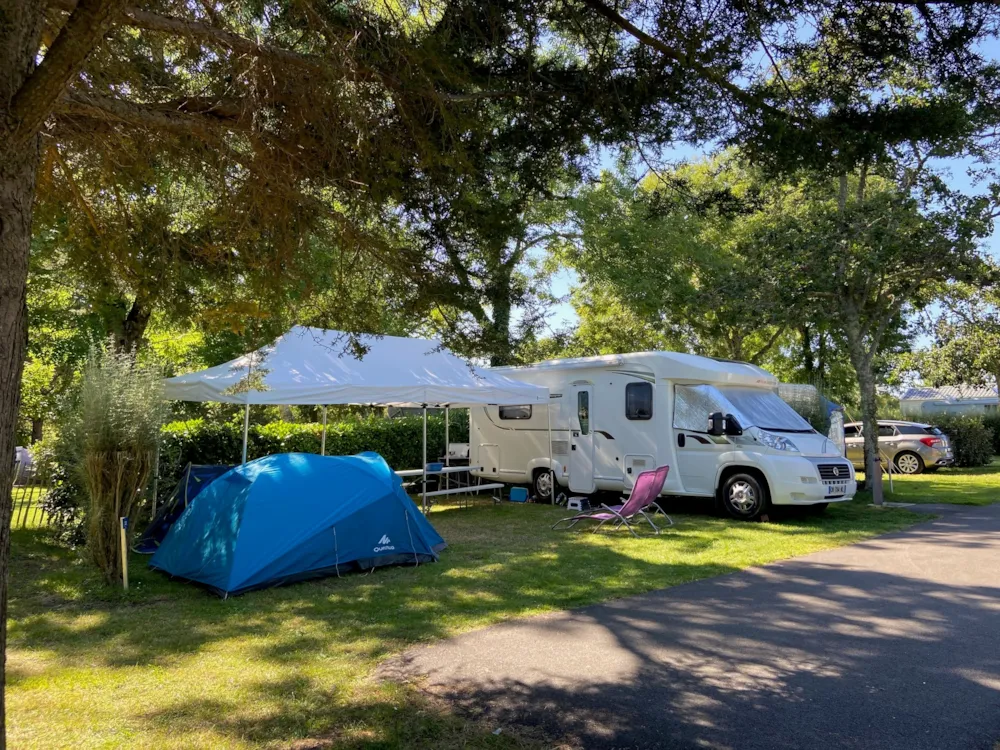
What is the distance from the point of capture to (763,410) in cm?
1235

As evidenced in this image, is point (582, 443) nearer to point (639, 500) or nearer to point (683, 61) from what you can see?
point (639, 500)

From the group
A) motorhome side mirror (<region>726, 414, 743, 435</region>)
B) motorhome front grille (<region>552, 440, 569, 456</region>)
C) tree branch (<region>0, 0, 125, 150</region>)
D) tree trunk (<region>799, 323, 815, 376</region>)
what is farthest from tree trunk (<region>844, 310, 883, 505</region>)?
tree trunk (<region>799, 323, 815, 376</region>)

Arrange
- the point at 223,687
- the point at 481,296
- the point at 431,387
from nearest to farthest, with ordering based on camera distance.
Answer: the point at 223,687 < the point at 481,296 < the point at 431,387

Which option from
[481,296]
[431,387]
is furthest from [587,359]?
[481,296]

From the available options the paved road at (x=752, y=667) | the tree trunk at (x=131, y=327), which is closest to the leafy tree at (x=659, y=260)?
the paved road at (x=752, y=667)

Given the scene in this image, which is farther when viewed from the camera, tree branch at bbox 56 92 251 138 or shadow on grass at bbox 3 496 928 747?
tree branch at bbox 56 92 251 138

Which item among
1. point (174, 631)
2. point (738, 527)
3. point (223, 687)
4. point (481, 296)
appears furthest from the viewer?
point (738, 527)

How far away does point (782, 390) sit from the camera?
16.0 metres

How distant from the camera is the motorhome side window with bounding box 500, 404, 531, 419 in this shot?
1468 cm

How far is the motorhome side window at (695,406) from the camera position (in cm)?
1207

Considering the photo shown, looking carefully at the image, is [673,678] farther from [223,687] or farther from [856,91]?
[856,91]

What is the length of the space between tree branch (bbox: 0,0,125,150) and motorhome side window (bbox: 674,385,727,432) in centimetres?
1056

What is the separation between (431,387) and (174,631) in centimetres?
640

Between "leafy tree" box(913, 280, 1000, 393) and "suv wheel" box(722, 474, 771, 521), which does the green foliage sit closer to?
"leafy tree" box(913, 280, 1000, 393)
